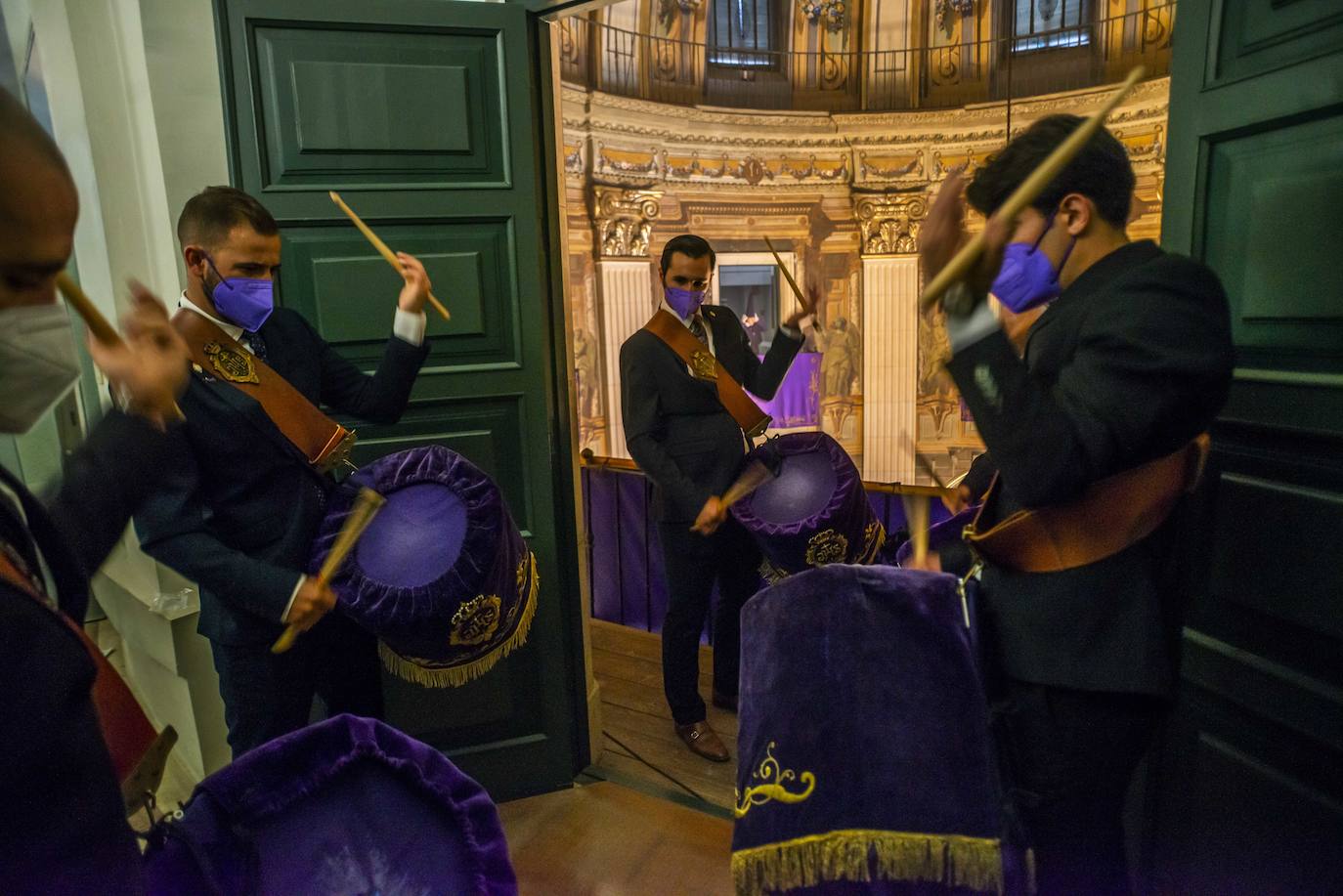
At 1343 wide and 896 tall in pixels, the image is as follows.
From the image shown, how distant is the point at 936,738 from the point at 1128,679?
289mm

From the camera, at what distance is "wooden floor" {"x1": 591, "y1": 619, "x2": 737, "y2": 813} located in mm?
2811

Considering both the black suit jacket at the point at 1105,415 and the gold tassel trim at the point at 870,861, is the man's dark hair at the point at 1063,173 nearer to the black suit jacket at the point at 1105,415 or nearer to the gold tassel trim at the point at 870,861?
the black suit jacket at the point at 1105,415

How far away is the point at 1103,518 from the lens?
121 cm

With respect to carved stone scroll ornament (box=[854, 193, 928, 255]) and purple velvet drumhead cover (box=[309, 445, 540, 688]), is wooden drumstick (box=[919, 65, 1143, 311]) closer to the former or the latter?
purple velvet drumhead cover (box=[309, 445, 540, 688])

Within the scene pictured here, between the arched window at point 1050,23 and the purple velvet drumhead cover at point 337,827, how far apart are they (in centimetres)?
1265

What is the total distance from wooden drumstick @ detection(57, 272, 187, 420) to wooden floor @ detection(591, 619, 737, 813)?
6.67ft

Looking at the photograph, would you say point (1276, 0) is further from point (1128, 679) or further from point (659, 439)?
point (659, 439)

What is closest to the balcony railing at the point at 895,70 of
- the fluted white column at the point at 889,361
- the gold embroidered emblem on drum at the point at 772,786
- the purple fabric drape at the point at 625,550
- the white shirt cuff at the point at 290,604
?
the fluted white column at the point at 889,361

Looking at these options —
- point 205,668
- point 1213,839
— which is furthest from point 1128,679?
point 205,668


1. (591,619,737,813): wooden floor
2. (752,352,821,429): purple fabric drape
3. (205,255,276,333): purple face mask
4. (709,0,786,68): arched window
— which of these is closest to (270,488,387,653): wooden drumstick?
(205,255,276,333): purple face mask

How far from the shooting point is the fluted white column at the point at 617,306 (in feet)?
33.7

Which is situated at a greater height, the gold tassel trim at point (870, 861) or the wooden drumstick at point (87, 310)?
the wooden drumstick at point (87, 310)

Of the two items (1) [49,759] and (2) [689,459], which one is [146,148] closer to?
(2) [689,459]

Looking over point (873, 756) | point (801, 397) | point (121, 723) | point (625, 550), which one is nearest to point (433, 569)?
point (121, 723)
